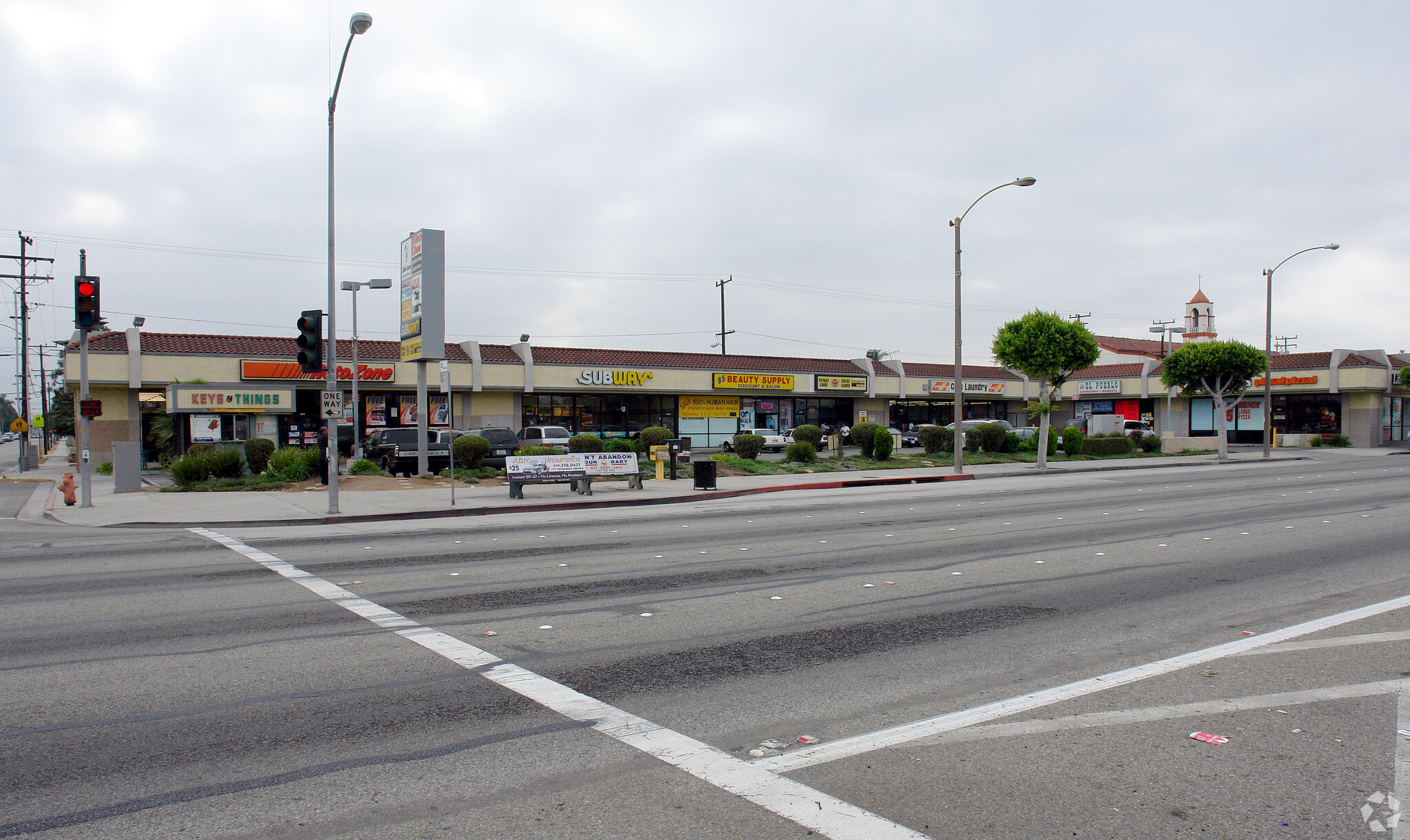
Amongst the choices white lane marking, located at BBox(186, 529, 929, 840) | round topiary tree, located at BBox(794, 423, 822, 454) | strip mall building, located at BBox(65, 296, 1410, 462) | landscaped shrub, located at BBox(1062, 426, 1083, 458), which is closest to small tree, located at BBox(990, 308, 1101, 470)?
landscaped shrub, located at BBox(1062, 426, 1083, 458)

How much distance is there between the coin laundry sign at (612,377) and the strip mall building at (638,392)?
76 mm

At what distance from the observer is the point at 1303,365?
51.3 m

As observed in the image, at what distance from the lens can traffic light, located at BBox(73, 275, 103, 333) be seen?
1902 centimetres

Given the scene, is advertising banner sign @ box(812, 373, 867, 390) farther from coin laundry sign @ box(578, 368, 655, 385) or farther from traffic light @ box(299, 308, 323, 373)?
traffic light @ box(299, 308, 323, 373)

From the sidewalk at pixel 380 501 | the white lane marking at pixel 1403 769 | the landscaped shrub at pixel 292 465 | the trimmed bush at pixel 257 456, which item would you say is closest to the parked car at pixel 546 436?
the sidewalk at pixel 380 501

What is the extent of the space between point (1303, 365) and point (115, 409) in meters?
60.7

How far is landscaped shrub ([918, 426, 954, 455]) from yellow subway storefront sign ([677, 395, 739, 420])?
1434cm

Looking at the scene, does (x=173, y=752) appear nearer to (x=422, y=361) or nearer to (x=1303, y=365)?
(x=422, y=361)

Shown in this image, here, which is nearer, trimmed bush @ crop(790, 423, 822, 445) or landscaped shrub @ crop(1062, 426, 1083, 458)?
trimmed bush @ crop(790, 423, 822, 445)

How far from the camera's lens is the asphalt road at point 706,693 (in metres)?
4.10

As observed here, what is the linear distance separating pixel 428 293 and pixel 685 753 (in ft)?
77.9

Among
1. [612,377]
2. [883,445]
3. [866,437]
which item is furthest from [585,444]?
[612,377]

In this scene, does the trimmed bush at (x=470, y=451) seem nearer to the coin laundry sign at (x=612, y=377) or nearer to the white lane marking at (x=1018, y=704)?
the coin laundry sign at (x=612, y=377)

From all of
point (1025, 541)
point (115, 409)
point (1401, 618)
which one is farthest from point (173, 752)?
point (115, 409)
